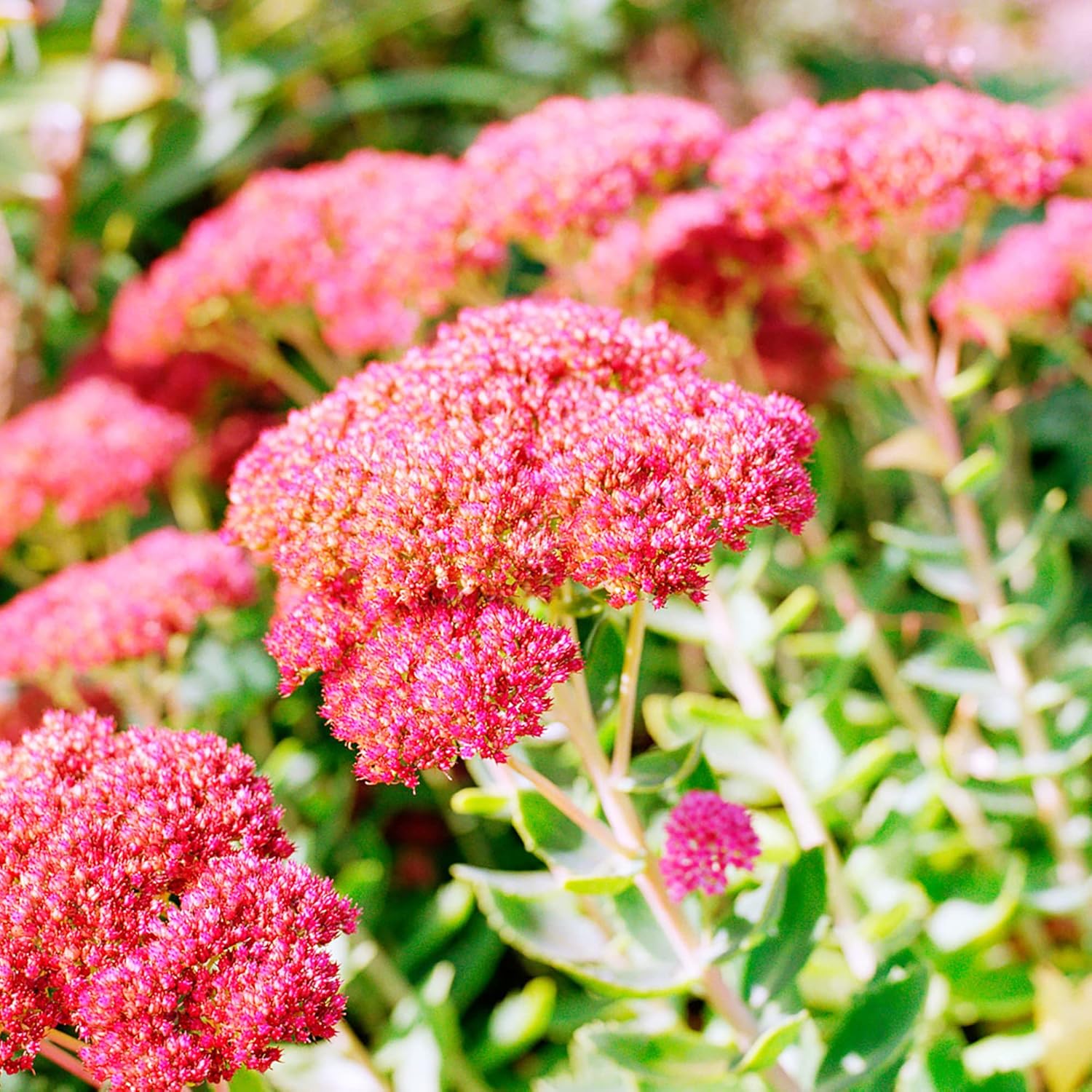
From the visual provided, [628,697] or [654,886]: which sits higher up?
[628,697]

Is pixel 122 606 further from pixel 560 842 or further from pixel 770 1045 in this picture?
pixel 770 1045

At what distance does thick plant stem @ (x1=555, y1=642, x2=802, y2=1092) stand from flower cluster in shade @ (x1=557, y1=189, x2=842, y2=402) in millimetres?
856

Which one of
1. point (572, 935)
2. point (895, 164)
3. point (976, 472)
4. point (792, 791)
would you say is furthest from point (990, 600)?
point (572, 935)

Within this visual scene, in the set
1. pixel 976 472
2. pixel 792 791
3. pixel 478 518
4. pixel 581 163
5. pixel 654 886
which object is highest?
pixel 581 163

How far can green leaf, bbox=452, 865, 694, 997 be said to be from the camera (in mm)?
988

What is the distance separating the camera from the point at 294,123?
2.69m

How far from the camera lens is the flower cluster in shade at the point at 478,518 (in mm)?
780

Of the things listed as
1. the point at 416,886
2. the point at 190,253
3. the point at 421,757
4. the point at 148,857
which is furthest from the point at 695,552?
the point at 190,253

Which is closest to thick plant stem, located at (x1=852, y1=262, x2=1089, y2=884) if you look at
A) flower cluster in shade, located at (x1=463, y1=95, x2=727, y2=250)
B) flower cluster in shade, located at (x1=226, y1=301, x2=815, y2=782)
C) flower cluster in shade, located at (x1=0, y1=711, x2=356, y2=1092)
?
flower cluster in shade, located at (x1=463, y1=95, x2=727, y2=250)

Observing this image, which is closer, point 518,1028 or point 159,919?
point 159,919

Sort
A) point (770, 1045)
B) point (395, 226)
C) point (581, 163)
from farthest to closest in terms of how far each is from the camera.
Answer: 1. point (395, 226)
2. point (581, 163)
3. point (770, 1045)

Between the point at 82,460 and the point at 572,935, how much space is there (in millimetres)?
1071

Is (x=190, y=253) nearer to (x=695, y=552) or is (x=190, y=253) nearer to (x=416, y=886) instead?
(x=416, y=886)

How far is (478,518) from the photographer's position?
0.81 m
